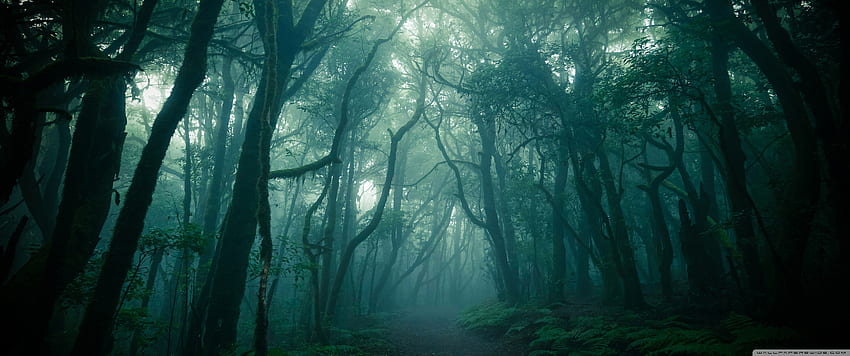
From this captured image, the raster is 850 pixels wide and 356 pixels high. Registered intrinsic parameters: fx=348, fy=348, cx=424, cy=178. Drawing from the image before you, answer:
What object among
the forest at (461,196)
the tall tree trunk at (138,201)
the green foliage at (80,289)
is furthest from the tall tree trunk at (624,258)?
the green foliage at (80,289)

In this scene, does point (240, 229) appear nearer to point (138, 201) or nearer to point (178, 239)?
point (138, 201)

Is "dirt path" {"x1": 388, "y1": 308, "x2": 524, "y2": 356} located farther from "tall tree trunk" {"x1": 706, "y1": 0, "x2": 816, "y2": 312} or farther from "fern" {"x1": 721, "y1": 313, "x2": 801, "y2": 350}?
"tall tree trunk" {"x1": 706, "y1": 0, "x2": 816, "y2": 312}

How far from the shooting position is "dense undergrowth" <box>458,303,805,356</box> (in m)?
4.88

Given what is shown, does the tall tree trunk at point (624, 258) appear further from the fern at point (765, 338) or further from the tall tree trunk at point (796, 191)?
the fern at point (765, 338)

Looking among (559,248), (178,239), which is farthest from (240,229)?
(559,248)

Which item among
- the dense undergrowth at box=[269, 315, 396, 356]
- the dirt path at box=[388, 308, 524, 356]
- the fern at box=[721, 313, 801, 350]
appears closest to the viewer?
the fern at box=[721, 313, 801, 350]

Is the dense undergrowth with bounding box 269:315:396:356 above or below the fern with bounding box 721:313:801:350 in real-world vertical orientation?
below

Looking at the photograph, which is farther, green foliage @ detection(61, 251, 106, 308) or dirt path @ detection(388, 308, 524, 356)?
dirt path @ detection(388, 308, 524, 356)

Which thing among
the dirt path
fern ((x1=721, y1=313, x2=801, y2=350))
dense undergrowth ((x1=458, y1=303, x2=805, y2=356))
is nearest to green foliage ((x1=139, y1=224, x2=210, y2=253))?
the dirt path

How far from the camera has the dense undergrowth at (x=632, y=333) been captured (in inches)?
192

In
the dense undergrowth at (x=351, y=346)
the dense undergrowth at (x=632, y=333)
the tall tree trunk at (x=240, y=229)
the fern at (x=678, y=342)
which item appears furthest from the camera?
the dense undergrowth at (x=351, y=346)

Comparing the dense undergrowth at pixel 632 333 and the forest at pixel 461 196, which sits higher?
the forest at pixel 461 196

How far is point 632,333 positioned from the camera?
22.3 feet

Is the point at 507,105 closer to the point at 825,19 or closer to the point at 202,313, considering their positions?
the point at 825,19
